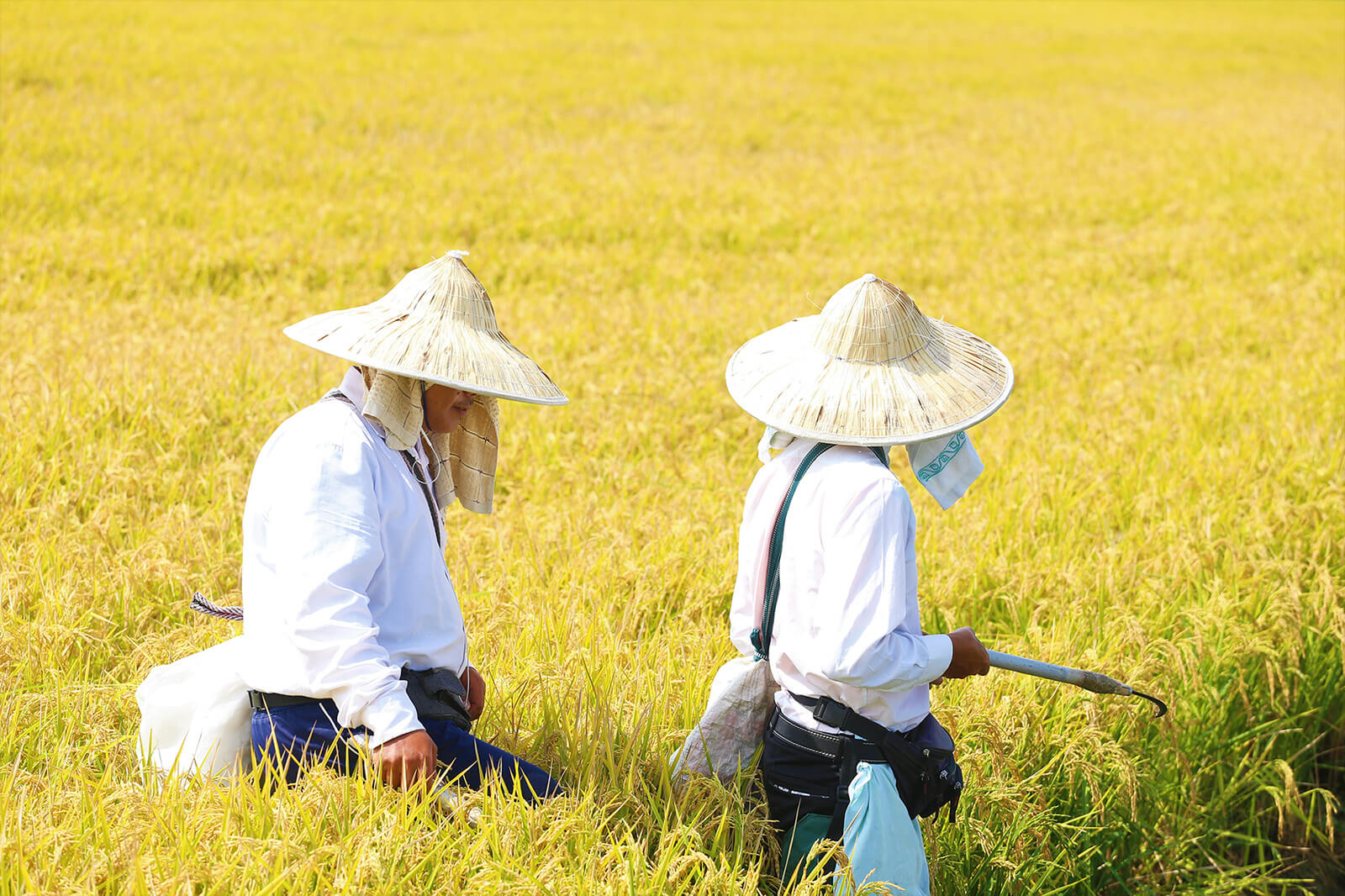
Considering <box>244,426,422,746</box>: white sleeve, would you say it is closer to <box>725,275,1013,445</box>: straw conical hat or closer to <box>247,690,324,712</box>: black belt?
<box>247,690,324,712</box>: black belt

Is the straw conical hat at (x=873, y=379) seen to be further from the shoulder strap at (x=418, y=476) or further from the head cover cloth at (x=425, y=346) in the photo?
the shoulder strap at (x=418, y=476)

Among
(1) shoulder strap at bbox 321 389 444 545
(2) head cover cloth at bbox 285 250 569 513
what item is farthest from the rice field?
(2) head cover cloth at bbox 285 250 569 513

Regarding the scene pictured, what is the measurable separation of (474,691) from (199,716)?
Answer: 0.52 metres

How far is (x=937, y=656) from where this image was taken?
1817 millimetres

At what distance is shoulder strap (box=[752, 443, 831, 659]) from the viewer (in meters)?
1.91

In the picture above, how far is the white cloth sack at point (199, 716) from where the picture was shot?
1988 mm

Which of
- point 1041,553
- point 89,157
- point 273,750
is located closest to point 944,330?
point 273,750

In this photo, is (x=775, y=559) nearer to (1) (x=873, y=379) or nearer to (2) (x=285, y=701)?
(1) (x=873, y=379)

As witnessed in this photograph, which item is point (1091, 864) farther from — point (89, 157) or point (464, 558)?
point (89, 157)

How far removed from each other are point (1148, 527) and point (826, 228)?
20.2ft

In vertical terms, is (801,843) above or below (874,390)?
below

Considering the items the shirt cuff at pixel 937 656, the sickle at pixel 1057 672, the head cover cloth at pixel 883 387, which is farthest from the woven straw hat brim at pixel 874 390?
the sickle at pixel 1057 672

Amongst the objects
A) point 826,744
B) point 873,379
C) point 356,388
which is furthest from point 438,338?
point 826,744

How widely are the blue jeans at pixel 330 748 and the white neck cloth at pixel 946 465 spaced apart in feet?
2.55
